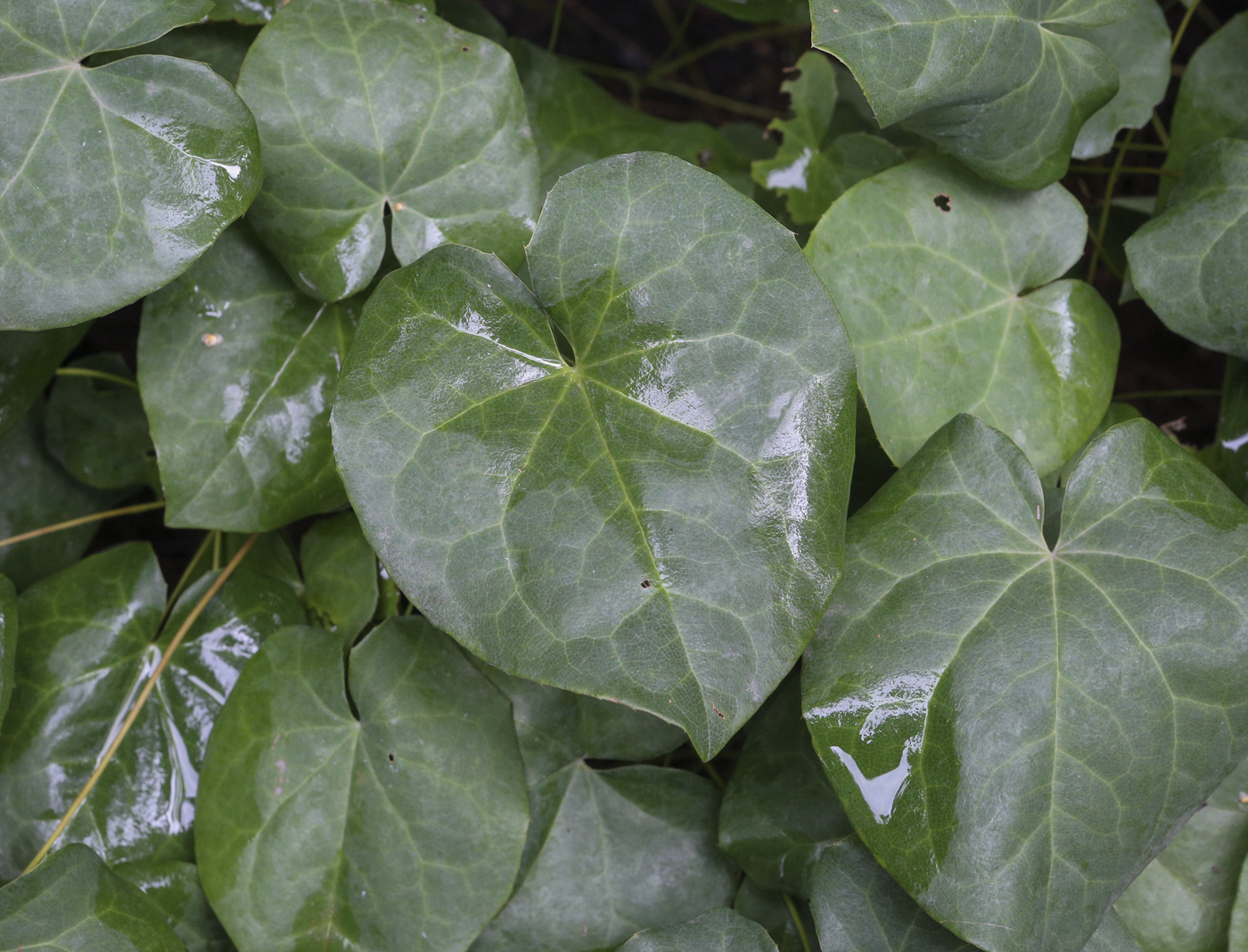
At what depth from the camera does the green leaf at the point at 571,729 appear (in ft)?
3.61

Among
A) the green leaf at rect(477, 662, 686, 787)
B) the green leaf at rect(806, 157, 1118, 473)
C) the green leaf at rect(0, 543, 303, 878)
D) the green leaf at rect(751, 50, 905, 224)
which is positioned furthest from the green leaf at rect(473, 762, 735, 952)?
the green leaf at rect(751, 50, 905, 224)

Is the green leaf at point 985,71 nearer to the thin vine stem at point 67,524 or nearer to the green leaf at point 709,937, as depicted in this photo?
the green leaf at point 709,937

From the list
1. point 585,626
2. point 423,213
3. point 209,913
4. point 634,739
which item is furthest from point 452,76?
point 209,913

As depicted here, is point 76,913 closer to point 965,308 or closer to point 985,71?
point 965,308

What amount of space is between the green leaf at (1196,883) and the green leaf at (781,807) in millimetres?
402

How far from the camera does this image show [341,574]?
1132 mm

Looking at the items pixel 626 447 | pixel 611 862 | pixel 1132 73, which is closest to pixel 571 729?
pixel 611 862

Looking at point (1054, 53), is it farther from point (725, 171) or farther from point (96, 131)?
point (96, 131)

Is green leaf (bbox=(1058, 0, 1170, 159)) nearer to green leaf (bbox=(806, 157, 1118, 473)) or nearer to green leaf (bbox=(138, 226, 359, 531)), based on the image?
green leaf (bbox=(806, 157, 1118, 473))

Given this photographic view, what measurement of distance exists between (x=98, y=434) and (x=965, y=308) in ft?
3.98

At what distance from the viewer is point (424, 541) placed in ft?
2.70

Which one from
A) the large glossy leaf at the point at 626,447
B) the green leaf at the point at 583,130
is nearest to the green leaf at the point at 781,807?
the large glossy leaf at the point at 626,447

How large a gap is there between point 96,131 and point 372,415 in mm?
420

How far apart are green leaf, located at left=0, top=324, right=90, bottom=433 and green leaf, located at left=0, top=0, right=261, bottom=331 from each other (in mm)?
260
